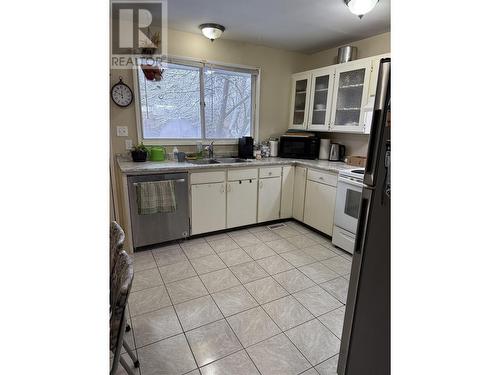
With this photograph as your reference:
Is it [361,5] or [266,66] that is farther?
[266,66]

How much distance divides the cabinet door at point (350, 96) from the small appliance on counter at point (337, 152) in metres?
0.28

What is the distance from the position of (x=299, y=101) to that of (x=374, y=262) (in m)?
3.30

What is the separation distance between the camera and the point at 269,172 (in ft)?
11.0

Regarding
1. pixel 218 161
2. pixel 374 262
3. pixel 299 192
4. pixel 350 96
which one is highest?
pixel 350 96

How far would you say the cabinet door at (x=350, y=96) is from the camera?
9.69 ft

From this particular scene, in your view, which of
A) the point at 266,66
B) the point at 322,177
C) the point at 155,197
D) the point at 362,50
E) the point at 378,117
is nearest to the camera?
the point at 378,117

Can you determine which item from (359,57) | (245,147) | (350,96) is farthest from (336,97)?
(245,147)

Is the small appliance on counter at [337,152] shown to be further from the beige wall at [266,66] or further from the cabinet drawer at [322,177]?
the cabinet drawer at [322,177]

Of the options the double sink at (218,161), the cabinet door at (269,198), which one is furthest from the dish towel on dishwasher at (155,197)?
the cabinet door at (269,198)

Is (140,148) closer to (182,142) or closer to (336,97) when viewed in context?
(182,142)

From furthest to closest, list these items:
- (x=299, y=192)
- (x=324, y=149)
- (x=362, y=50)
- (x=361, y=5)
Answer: (x=324, y=149), (x=299, y=192), (x=362, y=50), (x=361, y=5)

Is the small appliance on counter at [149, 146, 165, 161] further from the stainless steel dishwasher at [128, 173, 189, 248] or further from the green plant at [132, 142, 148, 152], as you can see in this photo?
the stainless steel dishwasher at [128, 173, 189, 248]

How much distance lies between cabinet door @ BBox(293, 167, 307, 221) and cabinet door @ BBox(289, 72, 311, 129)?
2.63 feet
